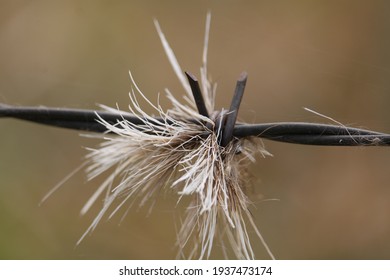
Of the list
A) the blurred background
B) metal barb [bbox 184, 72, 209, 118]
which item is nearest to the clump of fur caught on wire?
metal barb [bbox 184, 72, 209, 118]

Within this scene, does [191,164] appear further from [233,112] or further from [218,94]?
[218,94]

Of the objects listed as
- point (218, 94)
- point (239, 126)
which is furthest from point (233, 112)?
point (218, 94)

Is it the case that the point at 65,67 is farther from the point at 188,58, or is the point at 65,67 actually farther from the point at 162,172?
the point at 162,172

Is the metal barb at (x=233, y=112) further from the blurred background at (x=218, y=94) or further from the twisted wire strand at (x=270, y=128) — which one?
the blurred background at (x=218, y=94)

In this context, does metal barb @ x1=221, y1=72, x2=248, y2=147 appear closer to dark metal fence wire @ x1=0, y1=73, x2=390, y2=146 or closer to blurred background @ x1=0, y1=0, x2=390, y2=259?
dark metal fence wire @ x1=0, y1=73, x2=390, y2=146

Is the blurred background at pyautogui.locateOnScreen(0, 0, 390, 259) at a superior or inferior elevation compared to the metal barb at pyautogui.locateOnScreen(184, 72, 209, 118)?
superior
